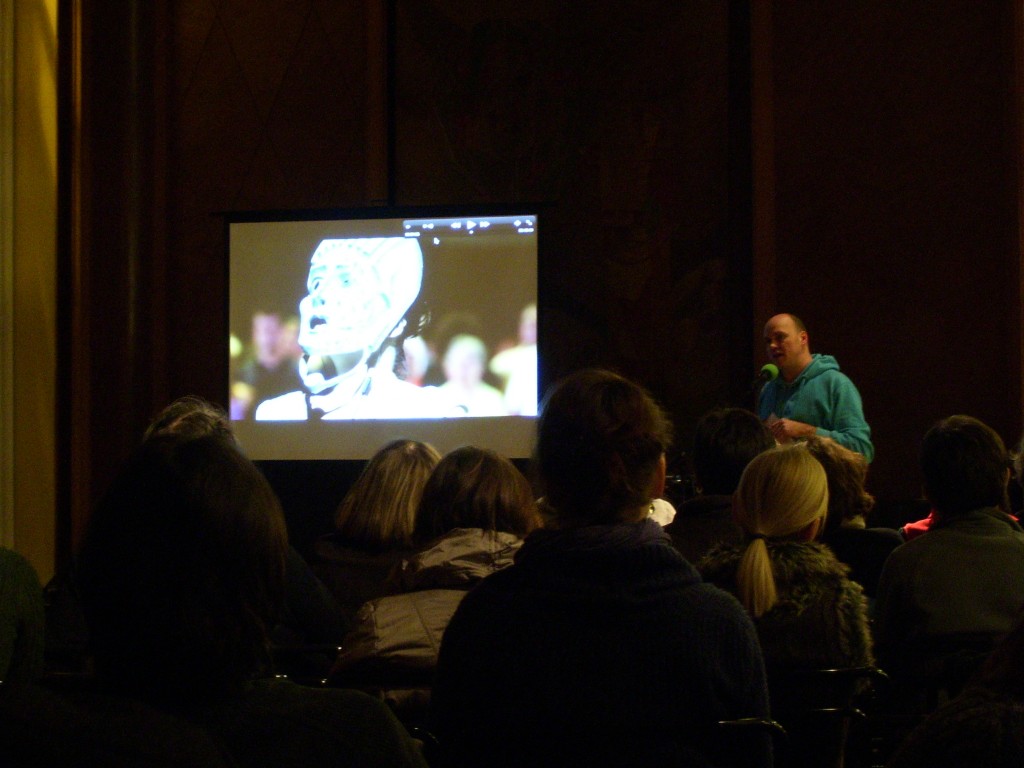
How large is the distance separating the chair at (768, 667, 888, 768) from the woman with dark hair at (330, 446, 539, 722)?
620 millimetres

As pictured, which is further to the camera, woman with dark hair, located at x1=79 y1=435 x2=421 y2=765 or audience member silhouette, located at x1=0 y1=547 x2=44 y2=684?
audience member silhouette, located at x1=0 y1=547 x2=44 y2=684

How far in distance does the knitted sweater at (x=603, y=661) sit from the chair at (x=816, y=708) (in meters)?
0.71

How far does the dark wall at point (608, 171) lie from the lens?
6223 mm

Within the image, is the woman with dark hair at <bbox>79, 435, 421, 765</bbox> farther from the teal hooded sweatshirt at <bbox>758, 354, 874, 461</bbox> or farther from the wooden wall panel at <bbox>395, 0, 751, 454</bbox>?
the wooden wall panel at <bbox>395, 0, 751, 454</bbox>

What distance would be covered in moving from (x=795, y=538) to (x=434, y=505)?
0.80 m

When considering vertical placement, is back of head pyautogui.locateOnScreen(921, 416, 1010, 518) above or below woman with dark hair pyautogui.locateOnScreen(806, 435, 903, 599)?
above

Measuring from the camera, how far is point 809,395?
17.0 feet

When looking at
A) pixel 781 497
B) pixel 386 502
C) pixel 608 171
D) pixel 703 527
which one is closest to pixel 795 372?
pixel 608 171

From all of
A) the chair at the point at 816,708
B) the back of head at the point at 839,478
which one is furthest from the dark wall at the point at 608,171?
the chair at the point at 816,708

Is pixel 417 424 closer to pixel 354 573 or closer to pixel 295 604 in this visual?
pixel 354 573

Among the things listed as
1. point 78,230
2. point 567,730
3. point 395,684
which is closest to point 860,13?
point 78,230

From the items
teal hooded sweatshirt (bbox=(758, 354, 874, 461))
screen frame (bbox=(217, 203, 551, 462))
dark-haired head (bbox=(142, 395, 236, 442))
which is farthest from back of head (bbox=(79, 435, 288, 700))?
screen frame (bbox=(217, 203, 551, 462))

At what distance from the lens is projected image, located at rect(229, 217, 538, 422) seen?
241 inches

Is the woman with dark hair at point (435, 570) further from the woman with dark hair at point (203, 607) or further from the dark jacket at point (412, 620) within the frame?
the woman with dark hair at point (203, 607)
